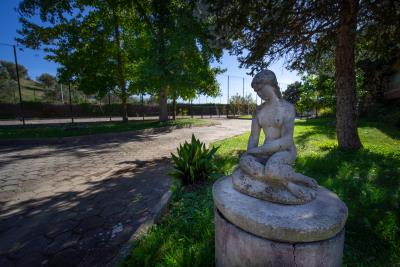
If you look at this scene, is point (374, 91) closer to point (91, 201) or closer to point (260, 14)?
point (260, 14)

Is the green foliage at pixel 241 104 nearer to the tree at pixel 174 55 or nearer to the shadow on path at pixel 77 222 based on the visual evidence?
the tree at pixel 174 55

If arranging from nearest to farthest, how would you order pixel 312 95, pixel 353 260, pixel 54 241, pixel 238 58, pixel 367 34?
pixel 353 260 < pixel 54 241 < pixel 367 34 < pixel 238 58 < pixel 312 95

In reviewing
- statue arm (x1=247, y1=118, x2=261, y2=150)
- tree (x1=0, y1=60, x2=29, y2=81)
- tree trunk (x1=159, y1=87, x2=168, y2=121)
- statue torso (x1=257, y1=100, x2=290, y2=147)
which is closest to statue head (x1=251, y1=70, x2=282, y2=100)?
statue torso (x1=257, y1=100, x2=290, y2=147)

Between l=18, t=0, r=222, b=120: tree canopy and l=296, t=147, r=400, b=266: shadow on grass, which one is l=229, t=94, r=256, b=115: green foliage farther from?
l=296, t=147, r=400, b=266: shadow on grass

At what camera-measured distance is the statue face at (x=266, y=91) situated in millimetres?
2182

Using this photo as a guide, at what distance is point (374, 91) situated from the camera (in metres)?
18.6

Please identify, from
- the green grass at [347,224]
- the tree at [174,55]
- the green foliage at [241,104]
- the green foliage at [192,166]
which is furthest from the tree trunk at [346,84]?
the green foliage at [241,104]

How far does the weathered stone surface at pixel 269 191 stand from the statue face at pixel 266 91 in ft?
2.68

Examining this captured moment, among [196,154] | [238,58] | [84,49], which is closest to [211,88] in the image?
[84,49]

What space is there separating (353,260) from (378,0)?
631 centimetres

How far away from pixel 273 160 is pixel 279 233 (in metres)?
0.64

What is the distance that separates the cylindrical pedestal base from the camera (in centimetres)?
159

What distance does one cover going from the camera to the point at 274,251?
1627 millimetres

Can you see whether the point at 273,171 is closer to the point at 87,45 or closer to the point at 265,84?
the point at 265,84
